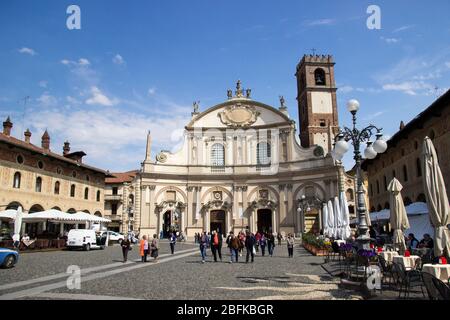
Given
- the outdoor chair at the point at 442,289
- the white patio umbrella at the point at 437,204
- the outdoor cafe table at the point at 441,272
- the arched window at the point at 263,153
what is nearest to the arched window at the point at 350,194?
the arched window at the point at 263,153

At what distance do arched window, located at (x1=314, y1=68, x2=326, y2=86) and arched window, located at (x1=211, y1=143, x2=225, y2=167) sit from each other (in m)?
16.8

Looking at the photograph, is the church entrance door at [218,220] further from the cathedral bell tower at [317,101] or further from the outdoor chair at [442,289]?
the outdoor chair at [442,289]

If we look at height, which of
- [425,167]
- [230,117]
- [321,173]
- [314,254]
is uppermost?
[230,117]

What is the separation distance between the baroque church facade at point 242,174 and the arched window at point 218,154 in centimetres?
13

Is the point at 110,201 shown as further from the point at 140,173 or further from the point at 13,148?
the point at 13,148

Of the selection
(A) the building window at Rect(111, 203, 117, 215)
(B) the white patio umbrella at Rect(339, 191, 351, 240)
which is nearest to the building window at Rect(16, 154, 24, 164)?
(A) the building window at Rect(111, 203, 117, 215)

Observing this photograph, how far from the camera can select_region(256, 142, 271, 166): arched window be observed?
4500cm

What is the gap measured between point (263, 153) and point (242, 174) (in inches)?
159

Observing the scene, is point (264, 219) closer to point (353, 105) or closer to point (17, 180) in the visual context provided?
point (17, 180)

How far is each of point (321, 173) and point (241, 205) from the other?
34.0 feet

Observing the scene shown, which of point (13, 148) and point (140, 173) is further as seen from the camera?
point (140, 173)

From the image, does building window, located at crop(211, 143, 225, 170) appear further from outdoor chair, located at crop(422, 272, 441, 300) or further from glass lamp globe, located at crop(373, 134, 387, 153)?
outdoor chair, located at crop(422, 272, 441, 300)

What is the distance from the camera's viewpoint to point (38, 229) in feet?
111
